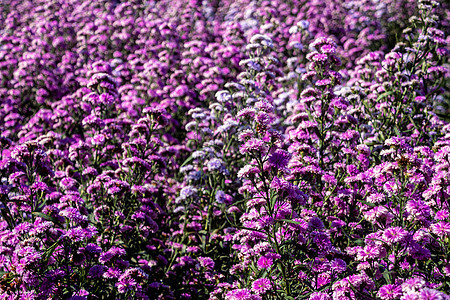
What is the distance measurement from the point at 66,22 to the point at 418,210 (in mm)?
10227

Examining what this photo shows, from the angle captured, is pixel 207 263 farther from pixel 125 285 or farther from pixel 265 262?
pixel 265 262

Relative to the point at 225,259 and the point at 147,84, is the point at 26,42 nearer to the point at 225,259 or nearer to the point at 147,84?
the point at 147,84

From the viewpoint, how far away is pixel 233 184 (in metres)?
5.26

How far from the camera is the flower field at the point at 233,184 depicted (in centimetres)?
277

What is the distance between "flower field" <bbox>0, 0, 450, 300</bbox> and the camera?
9.07 feet

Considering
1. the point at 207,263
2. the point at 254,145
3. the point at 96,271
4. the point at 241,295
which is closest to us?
the point at 254,145

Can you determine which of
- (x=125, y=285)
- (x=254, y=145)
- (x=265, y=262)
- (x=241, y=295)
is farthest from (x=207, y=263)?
(x=254, y=145)

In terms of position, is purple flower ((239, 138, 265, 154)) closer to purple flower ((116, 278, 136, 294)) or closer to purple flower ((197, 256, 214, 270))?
purple flower ((116, 278, 136, 294))

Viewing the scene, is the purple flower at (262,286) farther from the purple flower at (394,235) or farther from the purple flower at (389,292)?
the purple flower at (394,235)

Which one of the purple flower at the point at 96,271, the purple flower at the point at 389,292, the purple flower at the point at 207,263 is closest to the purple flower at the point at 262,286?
the purple flower at the point at 389,292

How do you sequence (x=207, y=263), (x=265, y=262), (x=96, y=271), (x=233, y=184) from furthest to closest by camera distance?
(x=233, y=184) < (x=207, y=263) < (x=96, y=271) < (x=265, y=262)

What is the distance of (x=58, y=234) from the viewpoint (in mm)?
3283

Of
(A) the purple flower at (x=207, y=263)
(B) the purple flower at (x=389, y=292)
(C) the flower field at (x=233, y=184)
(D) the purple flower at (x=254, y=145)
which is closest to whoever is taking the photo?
Result: (B) the purple flower at (x=389, y=292)

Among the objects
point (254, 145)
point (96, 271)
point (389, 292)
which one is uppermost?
point (254, 145)
